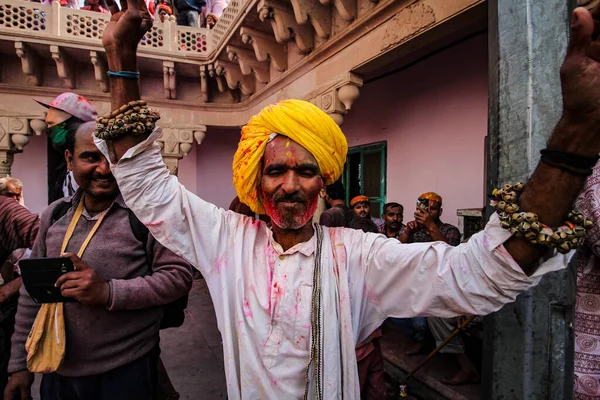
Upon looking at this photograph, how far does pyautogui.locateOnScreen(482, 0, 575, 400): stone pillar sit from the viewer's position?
1.12m

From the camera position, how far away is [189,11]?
745 cm

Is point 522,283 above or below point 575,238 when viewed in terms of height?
below

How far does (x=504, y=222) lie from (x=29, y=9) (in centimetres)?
798

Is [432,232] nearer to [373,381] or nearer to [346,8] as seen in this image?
[373,381]

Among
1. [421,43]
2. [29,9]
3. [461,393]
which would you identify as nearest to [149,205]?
[461,393]

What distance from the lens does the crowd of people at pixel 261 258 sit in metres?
0.78

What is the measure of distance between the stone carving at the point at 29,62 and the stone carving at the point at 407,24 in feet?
20.8

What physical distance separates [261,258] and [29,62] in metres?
7.30

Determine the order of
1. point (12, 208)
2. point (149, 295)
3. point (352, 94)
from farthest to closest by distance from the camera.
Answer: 1. point (352, 94)
2. point (12, 208)
3. point (149, 295)

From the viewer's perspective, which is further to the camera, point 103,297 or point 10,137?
point 10,137

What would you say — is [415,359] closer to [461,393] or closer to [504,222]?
[461,393]

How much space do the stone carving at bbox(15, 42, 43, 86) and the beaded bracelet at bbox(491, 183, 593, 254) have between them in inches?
306

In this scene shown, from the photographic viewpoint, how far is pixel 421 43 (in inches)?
122

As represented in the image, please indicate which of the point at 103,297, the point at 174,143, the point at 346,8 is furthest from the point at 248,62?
the point at 103,297
